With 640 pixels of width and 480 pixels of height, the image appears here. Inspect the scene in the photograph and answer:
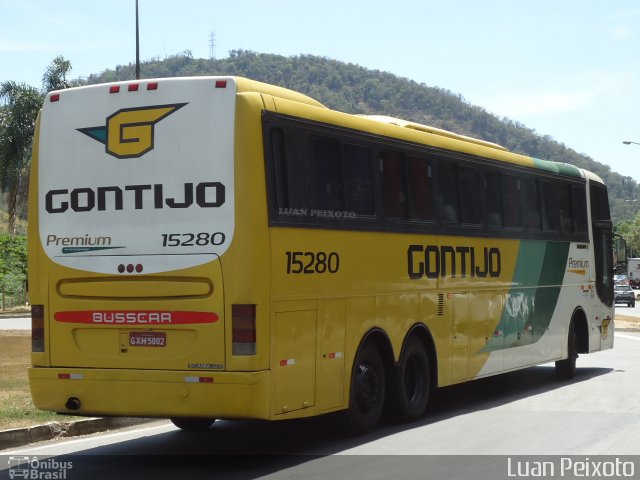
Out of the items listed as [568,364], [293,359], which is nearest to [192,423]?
Answer: [293,359]

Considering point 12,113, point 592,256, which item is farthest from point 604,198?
point 12,113

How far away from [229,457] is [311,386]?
108 cm

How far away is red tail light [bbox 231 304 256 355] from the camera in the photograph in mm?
10172

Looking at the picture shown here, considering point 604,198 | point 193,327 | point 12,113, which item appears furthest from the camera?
point 12,113

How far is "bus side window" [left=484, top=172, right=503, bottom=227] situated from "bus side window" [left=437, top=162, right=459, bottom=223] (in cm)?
110

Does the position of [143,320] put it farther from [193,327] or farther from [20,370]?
[20,370]

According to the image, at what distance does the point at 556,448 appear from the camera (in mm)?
11148

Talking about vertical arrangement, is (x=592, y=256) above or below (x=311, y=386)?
above

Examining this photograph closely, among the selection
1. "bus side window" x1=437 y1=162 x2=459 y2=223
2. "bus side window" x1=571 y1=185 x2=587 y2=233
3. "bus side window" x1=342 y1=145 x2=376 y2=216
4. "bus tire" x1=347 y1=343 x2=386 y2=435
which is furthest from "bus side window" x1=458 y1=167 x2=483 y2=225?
"bus side window" x1=571 y1=185 x2=587 y2=233

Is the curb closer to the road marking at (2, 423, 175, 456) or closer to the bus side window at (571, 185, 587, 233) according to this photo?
the road marking at (2, 423, 175, 456)

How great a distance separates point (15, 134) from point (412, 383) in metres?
37.3

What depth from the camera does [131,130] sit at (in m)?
10.9

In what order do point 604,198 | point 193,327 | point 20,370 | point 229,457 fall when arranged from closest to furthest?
point 193,327
point 229,457
point 20,370
point 604,198

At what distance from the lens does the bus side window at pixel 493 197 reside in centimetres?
1597
